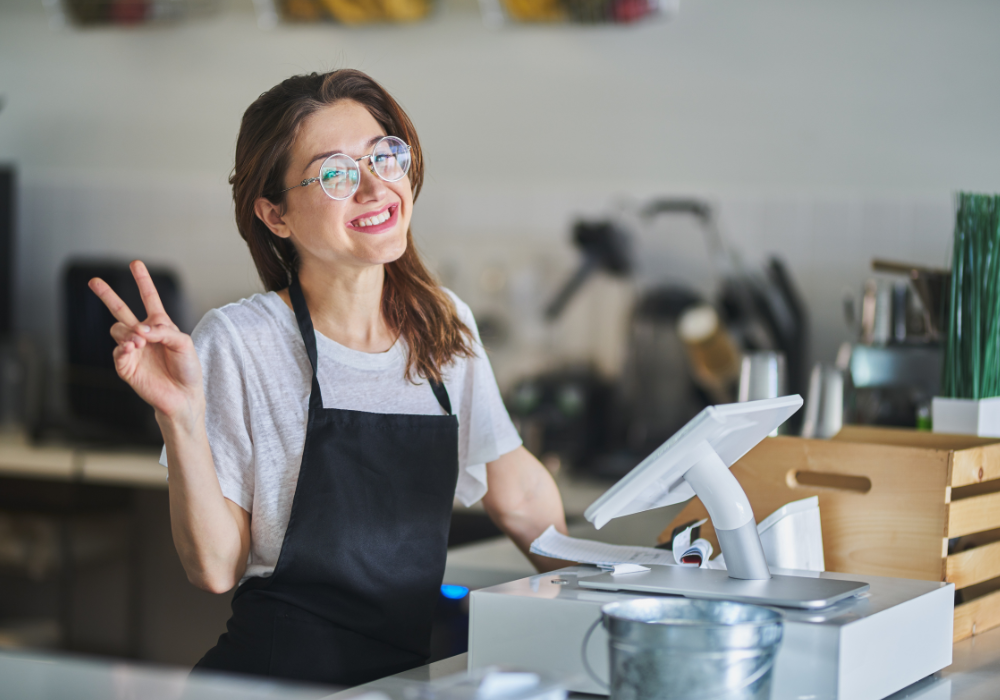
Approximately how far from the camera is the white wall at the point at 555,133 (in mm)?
2770

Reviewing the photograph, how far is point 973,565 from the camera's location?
1.25 metres

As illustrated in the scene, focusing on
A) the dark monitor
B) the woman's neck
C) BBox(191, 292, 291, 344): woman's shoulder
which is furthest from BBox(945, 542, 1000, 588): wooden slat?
the dark monitor

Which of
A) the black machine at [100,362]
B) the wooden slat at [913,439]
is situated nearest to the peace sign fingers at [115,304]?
the wooden slat at [913,439]

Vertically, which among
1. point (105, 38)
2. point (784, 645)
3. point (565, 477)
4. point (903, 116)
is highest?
point (105, 38)

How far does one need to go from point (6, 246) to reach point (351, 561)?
9.01 feet

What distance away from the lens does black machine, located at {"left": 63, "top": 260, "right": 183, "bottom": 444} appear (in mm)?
2951

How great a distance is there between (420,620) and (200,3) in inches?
104

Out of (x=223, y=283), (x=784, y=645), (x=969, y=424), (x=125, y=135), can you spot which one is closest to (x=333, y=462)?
(x=784, y=645)

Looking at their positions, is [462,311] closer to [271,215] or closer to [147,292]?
[271,215]

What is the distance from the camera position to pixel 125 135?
11.7 feet

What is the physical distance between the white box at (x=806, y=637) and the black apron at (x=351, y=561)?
23 centimetres

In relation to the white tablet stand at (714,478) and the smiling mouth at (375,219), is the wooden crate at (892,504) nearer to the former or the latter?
the white tablet stand at (714,478)

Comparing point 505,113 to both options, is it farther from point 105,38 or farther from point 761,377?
point 761,377

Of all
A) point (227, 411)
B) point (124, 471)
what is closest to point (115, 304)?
point (227, 411)
